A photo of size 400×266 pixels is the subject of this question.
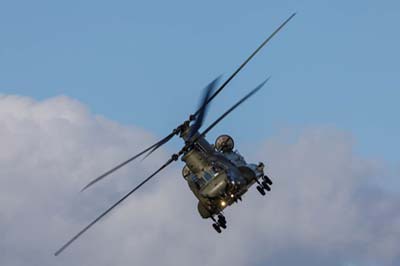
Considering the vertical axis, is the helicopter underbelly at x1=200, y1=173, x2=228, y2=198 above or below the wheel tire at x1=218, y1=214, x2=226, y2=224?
above

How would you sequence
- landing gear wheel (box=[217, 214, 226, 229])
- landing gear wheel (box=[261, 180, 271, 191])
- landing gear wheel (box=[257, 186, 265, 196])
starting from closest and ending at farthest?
landing gear wheel (box=[217, 214, 226, 229]), landing gear wheel (box=[257, 186, 265, 196]), landing gear wheel (box=[261, 180, 271, 191])

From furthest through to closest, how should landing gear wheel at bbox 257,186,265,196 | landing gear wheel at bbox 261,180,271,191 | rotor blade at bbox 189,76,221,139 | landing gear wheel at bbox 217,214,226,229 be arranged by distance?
landing gear wheel at bbox 261,180,271,191, landing gear wheel at bbox 257,186,265,196, landing gear wheel at bbox 217,214,226,229, rotor blade at bbox 189,76,221,139

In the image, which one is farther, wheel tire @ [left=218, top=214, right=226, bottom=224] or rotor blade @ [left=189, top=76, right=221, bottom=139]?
wheel tire @ [left=218, top=214, right=226, bottom=224]

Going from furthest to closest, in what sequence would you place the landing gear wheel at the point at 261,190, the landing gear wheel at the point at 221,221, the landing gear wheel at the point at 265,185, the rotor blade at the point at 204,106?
the landing gear wheel at the point at 265,185 → the landing gear wheel at the point at 261,190 → the landing gear wheel at the point at 221,221 → the rotor blade at the point at 204,106

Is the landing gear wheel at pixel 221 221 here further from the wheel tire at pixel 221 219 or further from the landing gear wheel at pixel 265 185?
the landing gear wheel at pixel 265 185

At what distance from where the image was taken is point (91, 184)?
7538 centimetres

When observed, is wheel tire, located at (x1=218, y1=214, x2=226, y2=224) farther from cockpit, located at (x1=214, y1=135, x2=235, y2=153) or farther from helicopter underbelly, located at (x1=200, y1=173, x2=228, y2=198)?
cockpit, located at (x1=214, y1=135, x2=235, y2=153)

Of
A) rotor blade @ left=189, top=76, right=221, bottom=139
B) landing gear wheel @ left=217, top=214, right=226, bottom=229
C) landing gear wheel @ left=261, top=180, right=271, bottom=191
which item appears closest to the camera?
rotor blade @ left=189, top=76, right=221, bottom=139

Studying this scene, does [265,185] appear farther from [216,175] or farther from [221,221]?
[216,175]

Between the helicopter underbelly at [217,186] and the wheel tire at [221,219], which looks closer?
the helicopter underbelly at [217,186]

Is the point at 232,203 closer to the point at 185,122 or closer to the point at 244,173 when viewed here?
the point at 244,173

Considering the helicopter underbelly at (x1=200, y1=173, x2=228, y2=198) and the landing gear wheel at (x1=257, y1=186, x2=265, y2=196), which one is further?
the landing gear wheel at (x1=257, y1=186, x2=265, y2=196)

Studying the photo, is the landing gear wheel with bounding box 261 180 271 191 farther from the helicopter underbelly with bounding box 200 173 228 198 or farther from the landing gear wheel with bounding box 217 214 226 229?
the helicopter underbelly with bounding box 200 173 228 198

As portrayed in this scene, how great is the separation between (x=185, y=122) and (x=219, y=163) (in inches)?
272
